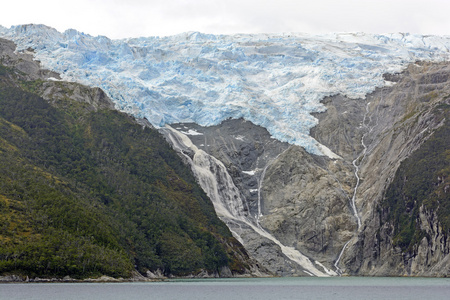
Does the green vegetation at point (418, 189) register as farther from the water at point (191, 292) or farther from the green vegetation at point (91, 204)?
the water at point (191, 292)

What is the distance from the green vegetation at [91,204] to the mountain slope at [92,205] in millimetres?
273

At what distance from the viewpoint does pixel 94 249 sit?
4722 inches

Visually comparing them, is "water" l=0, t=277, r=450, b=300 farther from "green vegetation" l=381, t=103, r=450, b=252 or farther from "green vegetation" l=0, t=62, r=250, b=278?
"green vegetation" l=381, t=103, r=450, b=252

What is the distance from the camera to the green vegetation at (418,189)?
174250 millimetres

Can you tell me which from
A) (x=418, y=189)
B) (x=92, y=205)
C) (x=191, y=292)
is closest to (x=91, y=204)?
(x=92, y=205)

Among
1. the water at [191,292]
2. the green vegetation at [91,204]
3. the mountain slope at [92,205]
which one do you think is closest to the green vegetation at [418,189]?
the mountain slope at [92,205]

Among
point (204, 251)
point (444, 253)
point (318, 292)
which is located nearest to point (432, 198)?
point (444, 253)

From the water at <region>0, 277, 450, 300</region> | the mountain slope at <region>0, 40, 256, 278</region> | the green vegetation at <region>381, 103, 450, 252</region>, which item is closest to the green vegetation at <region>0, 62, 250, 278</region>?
the mountain slope at <region>0, 40, 256, 278</region>

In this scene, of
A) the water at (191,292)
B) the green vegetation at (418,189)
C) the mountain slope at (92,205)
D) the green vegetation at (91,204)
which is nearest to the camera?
the water at (191,292)

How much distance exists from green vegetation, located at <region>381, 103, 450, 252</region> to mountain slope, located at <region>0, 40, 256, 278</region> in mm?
48092

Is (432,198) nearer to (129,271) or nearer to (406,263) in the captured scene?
(406,263)

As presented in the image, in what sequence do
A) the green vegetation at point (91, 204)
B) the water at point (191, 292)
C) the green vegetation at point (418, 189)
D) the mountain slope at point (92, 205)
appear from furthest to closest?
the green vegetation at point (418, 189) < the mountain slope at point (92, 205) < the green vegetation at point (91, 204) < the water at point (191, 292)

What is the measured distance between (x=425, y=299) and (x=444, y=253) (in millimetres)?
76414

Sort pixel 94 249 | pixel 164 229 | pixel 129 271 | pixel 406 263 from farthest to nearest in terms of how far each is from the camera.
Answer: pixel 406 263
pixel 164 229
pixel 129 271
pixel 94 249
